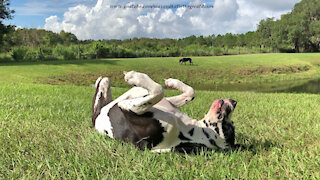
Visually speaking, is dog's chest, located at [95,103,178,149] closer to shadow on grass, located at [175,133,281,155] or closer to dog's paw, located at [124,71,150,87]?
shadow on grass, located at [175,133,281,155]

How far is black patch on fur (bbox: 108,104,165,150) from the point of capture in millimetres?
1698

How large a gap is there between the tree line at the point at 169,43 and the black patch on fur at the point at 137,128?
30.9m

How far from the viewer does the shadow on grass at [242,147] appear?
186 centimetres

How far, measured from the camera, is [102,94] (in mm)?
2430

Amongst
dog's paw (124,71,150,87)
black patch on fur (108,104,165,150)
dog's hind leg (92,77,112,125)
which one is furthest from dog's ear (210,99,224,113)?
dog's hind leg (92,77,112,125)

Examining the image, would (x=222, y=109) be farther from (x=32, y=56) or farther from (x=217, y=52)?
(x=217, y=52)

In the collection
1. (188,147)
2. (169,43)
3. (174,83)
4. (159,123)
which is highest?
(169,43)

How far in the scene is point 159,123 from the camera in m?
1.71

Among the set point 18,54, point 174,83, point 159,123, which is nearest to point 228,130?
point 159,123

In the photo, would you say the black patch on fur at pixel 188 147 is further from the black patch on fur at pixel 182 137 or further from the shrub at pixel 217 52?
the shrub at pixel 217 52

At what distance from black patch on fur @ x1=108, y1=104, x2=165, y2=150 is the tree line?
101 feet

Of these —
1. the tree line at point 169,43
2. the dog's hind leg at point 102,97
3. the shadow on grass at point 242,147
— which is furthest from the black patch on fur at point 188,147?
the tree line at point 169,43

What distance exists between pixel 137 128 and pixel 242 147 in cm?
103

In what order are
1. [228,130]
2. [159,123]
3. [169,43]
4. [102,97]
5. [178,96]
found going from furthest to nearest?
[169,43], [102,97], [178,96], [228,130], [159,123]
